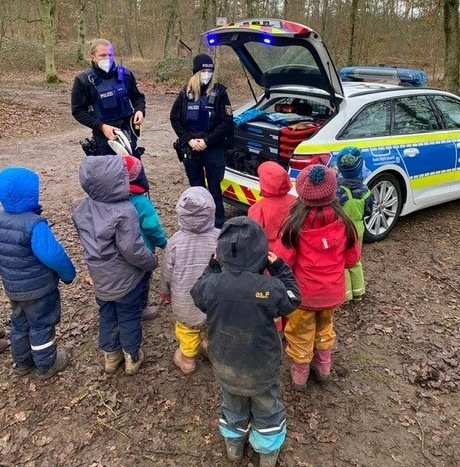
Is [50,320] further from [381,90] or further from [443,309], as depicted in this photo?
[381,90]

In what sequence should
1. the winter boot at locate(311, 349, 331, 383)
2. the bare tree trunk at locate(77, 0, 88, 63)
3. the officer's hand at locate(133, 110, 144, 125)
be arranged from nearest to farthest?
the winter boot at locate(311, 349, 331, 383) → the officer's hand at locate(133, 110, 144, 125) → the bare tree trunk at locate(77, 0, 88, 63)

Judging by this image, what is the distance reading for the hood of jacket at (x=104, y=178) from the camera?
9.06 feet

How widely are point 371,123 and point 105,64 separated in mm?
2817

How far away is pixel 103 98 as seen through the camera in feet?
14.7

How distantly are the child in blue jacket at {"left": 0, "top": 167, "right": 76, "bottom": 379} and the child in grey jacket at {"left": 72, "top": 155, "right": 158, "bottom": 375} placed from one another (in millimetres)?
231

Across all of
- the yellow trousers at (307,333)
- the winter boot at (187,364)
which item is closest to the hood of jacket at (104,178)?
the winter boot at (187,364)

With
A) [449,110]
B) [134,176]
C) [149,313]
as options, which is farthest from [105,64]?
[449,110]

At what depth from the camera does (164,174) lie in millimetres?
7512

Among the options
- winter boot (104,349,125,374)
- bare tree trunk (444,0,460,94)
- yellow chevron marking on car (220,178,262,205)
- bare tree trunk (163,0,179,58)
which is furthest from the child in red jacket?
bare tree trunk (163,0,179,58)

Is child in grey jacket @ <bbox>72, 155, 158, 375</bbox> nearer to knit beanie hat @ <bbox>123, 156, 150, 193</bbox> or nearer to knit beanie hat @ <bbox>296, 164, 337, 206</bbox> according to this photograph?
knit beanie hat @ <bbox>123, 156, 150, 193</bbox>

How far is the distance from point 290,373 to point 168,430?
95 cm

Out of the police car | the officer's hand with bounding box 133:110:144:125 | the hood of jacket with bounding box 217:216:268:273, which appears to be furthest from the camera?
the officer's hand with bounding box 133:110:144:125

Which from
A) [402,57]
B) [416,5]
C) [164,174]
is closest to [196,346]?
[164,174]

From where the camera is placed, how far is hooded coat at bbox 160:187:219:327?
2.87m
